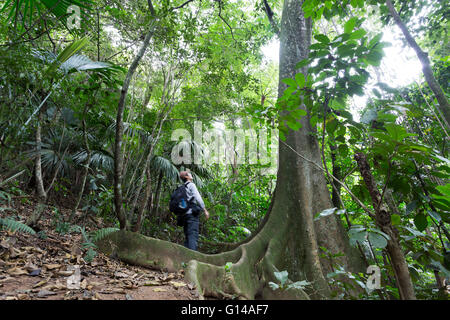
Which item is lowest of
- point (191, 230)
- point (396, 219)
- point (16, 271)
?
point (16, 271)

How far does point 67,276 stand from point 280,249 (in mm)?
2316

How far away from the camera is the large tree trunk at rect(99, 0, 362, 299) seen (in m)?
2.57

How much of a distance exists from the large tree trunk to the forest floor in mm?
203

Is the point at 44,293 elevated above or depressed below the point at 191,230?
below

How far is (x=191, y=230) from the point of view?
159 inches

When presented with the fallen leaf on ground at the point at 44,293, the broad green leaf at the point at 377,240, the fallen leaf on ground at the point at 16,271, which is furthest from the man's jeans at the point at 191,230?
the broad green leaf at the point at 377,240

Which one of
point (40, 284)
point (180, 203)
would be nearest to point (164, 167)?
point (180, 203)

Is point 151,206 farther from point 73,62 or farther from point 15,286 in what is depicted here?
point 15,286

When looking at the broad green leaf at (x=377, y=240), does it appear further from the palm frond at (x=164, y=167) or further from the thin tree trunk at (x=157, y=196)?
the thin tree trunk at (x=157, y=196)

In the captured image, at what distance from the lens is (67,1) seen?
2471mm

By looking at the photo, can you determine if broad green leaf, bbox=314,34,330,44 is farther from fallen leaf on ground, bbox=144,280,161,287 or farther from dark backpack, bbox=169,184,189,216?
dark backpack, bbox=169,184,189,216

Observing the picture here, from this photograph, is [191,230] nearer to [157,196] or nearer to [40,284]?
[157,196]
